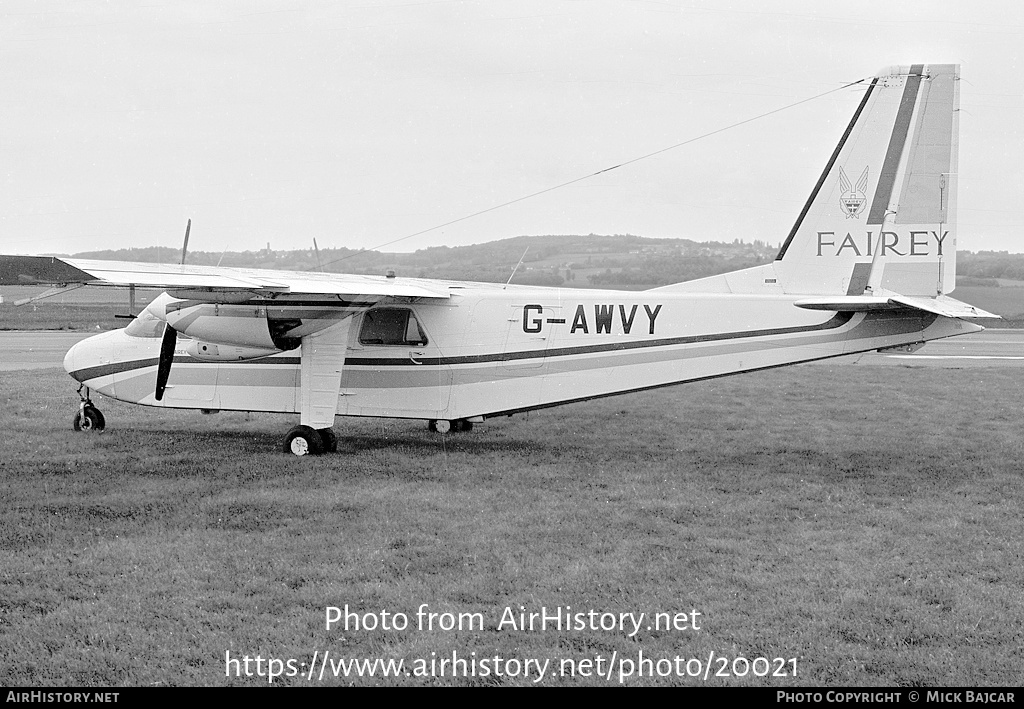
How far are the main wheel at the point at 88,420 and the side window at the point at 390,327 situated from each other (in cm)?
472

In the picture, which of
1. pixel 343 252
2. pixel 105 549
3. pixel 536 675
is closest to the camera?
pixel 536 675

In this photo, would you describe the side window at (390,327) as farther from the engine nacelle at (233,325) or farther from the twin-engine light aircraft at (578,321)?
the engine nacelle at (233,325)

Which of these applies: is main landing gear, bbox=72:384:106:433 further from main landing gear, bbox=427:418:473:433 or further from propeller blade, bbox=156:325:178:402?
main landing gear, bbox=427:418:473:433

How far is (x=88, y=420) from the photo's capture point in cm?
1409

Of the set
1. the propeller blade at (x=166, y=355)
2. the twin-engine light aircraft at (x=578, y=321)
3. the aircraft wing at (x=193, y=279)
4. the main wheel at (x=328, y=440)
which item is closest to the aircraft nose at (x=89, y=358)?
the twin-engine light aircraft at (x=578, y=321)

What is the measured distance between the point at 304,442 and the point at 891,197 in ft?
28.9

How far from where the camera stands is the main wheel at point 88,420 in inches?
554

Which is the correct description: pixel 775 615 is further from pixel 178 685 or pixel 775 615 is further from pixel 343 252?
pixel 343 252

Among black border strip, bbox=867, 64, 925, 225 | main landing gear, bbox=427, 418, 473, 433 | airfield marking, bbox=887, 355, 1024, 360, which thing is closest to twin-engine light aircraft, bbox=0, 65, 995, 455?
black border strip, bbox=867, 64, 925, 225

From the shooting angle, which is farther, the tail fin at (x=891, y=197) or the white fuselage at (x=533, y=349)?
the white fuselage at (x=533, y=349)

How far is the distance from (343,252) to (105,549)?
903 cm

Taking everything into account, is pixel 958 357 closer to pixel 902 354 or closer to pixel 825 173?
pixel 902 354
